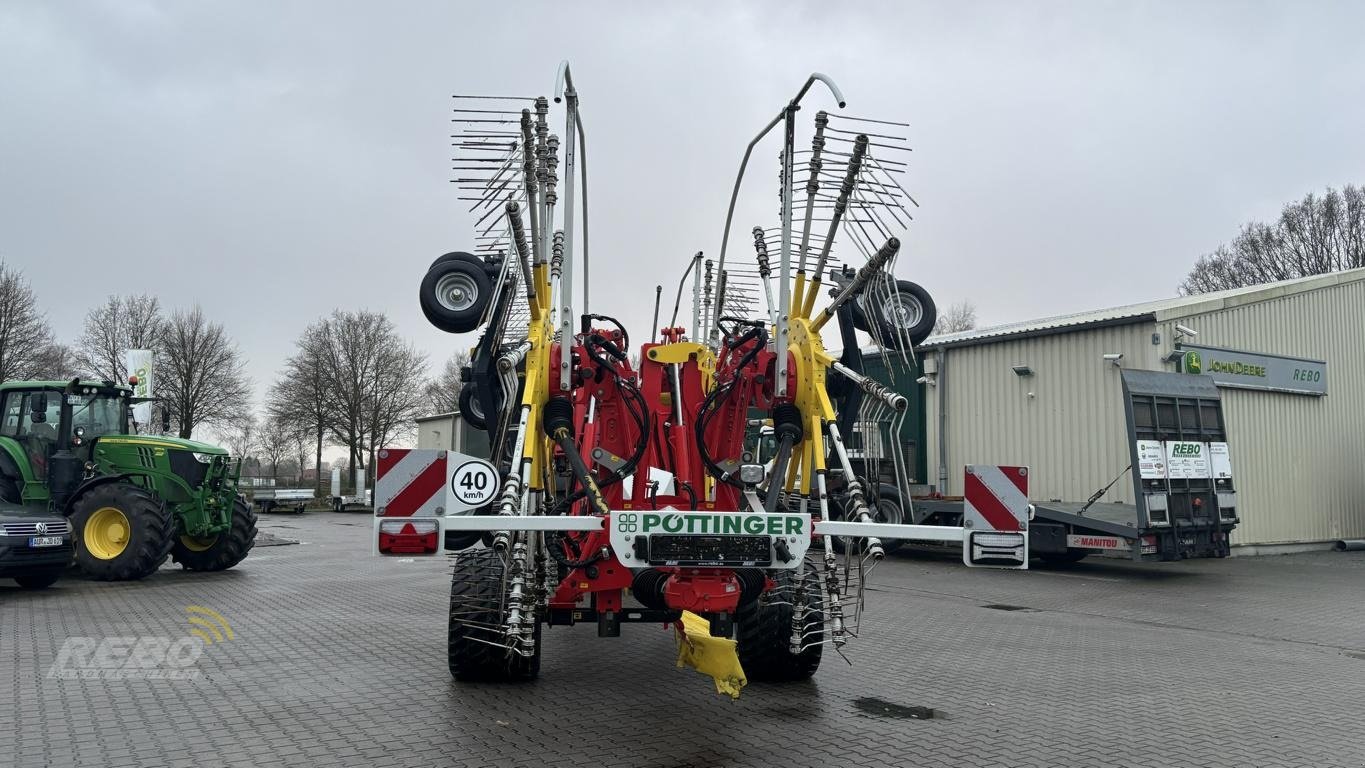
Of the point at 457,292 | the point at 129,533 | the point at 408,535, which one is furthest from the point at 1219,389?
the point at 129,533

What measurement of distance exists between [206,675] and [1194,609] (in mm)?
10523

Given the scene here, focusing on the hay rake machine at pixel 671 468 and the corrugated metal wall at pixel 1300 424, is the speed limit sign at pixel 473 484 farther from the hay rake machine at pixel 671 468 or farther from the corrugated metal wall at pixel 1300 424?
the corrugated metal wall at pixel 1300 424

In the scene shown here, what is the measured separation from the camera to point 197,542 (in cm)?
1486

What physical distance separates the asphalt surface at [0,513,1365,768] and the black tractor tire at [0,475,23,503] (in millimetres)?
2534

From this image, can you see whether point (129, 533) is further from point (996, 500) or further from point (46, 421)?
point (996, 500)

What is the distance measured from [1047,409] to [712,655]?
1513 centimetres

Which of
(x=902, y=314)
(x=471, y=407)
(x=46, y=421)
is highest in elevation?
(x=902, y=314)

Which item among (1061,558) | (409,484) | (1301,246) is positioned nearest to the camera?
(409,484)

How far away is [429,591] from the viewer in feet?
41.2

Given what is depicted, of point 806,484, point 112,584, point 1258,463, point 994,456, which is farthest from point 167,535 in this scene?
point 1258,463

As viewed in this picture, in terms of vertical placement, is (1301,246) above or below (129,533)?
above

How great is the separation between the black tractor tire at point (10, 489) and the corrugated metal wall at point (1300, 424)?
57.8 ft

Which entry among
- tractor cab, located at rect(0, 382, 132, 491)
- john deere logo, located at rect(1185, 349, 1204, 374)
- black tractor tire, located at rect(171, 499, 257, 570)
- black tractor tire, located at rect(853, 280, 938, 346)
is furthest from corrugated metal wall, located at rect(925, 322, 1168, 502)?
tractor cab, located at rect(0, 382, 132, 491)

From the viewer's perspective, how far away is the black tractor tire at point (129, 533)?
12805mm
